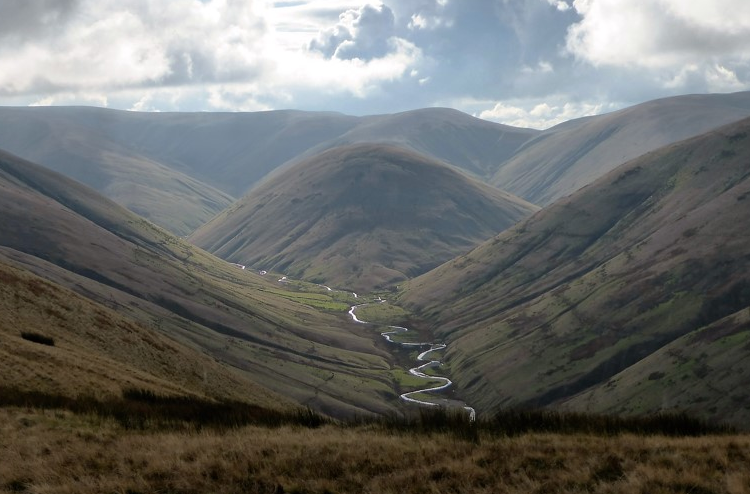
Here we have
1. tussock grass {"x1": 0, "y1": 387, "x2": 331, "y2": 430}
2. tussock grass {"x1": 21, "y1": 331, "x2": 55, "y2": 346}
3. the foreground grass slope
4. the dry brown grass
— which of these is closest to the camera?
the dry brown grass

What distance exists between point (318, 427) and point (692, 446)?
628 inches

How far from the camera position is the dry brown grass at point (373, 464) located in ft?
71.8

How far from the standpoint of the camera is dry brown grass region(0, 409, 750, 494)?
21891mm

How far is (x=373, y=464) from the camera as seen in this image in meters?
24.6

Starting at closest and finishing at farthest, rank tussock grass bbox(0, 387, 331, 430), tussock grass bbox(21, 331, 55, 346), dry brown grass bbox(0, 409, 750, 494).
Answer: dry brown grass bbox(0, 409, 750, 494) < tussock grass bbox(0, 387, 331, 430) < tussock grass bbox(21, 331, 55, 346)

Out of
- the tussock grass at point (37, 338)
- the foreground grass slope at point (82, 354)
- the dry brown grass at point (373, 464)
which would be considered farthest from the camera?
the tussock grass at point (37, 338)

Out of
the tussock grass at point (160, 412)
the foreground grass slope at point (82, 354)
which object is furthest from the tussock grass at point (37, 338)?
the tussock grass at point (160, 412)

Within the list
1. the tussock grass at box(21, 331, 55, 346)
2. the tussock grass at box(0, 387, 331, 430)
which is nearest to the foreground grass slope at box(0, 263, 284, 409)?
the tussock grass at box(21, 331, 55, 346)

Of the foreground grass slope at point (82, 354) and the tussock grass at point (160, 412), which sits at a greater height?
the tussock grass at point (160, 412)

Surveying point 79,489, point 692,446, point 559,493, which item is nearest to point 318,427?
point 79,489

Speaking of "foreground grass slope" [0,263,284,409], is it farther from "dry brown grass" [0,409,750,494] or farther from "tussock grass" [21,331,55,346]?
"dry brown grass" [0,409,750,494]

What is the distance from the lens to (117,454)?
85.6 ft

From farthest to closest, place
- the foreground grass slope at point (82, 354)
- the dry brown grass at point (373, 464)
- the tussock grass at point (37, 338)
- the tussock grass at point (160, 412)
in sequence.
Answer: the tussock grass at point (37, 338) < the foreground grass slope at point (82, 354) < the tussock grass at point (160, 412) < the dry brown grass at point (373, 464)

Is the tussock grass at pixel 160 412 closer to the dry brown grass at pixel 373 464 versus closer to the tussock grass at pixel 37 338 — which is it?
the dry brown grass at pixel 373 464
